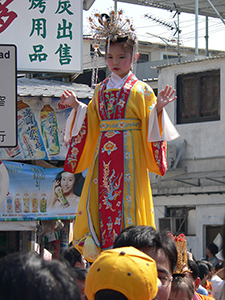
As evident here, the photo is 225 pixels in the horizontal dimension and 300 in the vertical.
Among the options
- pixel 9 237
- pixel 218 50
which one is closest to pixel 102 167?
pixel 9 237

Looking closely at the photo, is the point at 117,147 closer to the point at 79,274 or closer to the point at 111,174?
the point at 111,174

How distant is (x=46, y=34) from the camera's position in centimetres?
872

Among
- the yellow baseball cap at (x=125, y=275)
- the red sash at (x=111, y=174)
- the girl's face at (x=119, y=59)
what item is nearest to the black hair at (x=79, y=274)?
the red sash at (x=111, y=174)

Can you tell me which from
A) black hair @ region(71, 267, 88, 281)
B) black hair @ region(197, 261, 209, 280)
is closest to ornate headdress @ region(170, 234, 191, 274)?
black hair @ region(71, 267, 88, 281)

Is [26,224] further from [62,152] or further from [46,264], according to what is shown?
[46,264]

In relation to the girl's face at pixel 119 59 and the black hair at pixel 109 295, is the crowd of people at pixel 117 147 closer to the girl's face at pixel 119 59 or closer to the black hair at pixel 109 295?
the girl's face at pixel 119 59

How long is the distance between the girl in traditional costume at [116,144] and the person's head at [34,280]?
2.62 meters

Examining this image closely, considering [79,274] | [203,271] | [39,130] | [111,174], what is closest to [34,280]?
[79,274]

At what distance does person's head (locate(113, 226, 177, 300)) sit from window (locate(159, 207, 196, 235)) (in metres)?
12.4

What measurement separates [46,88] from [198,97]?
23.1ft

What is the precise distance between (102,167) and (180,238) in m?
1.04

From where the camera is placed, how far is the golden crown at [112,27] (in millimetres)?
4469

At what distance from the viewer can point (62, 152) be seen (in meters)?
8.87

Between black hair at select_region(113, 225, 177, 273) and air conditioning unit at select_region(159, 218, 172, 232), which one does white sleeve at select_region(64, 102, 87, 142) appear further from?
air conditioning unit at select_region(159, 218, 172, 232)
